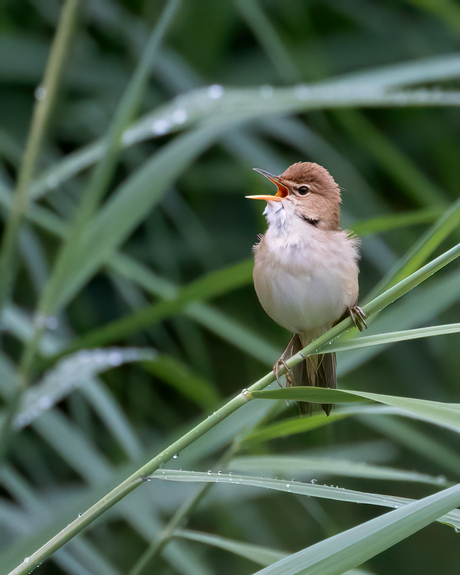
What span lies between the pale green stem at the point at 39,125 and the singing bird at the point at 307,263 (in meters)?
0.36

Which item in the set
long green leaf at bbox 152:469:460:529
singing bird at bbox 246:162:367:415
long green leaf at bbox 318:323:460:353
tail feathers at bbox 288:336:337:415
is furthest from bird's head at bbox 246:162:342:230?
long green leaf at bbox 152:469:460:529

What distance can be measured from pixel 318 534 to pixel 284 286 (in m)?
1.33

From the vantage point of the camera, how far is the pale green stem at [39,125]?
926mm

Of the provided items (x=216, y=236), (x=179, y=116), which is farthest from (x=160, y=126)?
(x=216, y=236)

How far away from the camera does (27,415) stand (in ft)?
3.72

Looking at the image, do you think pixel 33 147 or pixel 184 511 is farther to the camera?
pixel 33 147

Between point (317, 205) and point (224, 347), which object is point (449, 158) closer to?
point (224, 347)

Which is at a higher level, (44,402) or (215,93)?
(215,93)

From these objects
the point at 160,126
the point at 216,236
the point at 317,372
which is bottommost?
the point at 317,372

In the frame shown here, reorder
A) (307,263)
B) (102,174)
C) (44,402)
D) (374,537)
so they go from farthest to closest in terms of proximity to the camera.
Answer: (44,402) < (102,174) < (307,263) < (374,537)

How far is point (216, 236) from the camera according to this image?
2033 millimetres

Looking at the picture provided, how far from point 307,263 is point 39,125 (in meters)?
0.48

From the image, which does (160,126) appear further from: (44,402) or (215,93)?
(44,402)

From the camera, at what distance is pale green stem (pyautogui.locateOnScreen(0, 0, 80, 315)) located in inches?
36.5
